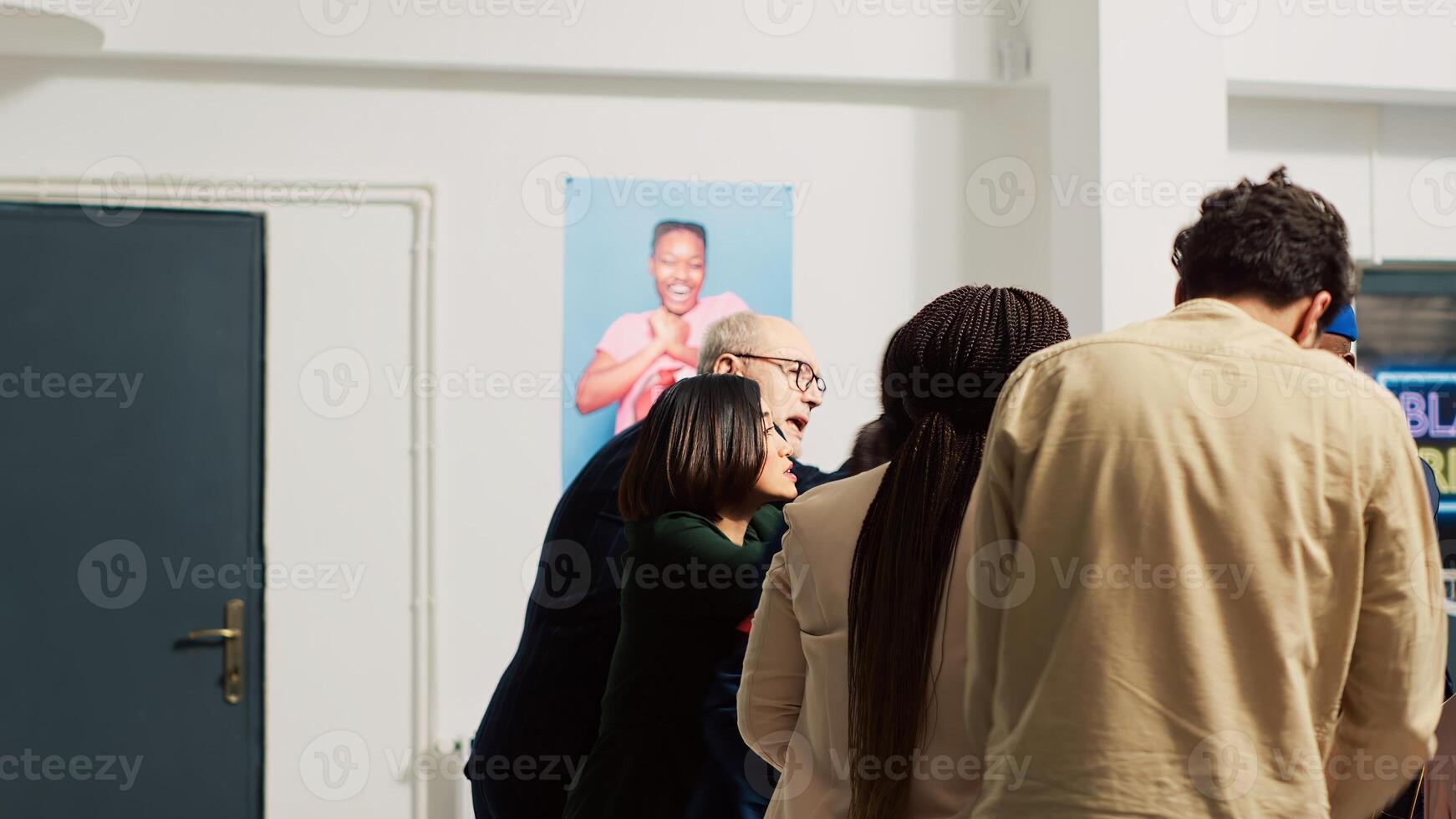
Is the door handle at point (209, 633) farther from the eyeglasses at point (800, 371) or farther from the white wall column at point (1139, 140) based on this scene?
the white wall column at point (1139, 140)

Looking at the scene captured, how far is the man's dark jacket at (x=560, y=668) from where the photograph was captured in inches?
73.6

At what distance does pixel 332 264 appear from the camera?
137 inches

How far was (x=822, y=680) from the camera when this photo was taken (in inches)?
51.4

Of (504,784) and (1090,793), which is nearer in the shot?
(1090,793)

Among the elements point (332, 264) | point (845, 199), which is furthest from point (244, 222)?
point (845, 199)

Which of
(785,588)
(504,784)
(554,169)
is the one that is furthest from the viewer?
(554,169)

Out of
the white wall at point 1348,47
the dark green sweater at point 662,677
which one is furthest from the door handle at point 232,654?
the white wall at point 1348,47

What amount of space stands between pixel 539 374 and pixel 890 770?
253 cm

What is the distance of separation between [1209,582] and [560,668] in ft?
3.59

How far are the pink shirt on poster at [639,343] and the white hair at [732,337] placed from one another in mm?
1250

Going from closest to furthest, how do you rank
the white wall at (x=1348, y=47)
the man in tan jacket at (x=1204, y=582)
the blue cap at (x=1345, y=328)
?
1. the man in tan jacket at (x=1204, y=582)
2. the blue cap at (x=1345, y=328)
3. the white wall at (x=1348, y=47)

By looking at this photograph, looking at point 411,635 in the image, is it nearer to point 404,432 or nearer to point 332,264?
point 404,432

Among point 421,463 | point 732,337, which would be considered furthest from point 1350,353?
point 421,463

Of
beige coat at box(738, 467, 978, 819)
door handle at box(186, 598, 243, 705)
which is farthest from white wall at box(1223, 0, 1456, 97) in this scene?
door handle at box(186, 598, 243, 705)
